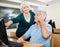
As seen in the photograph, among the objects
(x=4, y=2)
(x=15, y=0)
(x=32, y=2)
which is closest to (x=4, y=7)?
(x=4, y=2)

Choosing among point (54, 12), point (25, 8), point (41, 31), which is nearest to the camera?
point (41, 31)

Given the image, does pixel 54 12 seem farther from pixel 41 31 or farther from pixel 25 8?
pixel 41 31

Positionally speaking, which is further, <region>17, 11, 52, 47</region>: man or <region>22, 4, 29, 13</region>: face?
<region>22, 4, 29, 13</region>: face

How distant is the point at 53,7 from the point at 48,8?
0.23 meters

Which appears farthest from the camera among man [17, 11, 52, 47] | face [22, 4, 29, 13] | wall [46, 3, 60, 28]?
wall [46, 3, 60, 28]

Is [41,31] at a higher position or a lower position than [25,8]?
lower

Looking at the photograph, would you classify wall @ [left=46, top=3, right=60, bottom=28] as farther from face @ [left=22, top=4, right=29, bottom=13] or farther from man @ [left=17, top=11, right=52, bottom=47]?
man @ [left=17, top=11, right=52, bottom=47]

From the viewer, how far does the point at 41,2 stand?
190 inches

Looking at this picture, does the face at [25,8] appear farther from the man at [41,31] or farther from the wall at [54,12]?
the wall at [54,12]

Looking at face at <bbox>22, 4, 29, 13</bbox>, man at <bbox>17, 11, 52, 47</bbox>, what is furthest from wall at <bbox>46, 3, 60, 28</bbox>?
man at <bbox>17, 11, 52, 47</bbox>

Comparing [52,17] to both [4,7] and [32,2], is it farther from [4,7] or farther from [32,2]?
[4,7]

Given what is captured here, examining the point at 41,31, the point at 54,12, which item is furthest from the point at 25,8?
the point at 54,12

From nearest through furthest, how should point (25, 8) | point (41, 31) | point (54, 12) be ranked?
point (41, 31) → point (25, 8) → point (54, 12)

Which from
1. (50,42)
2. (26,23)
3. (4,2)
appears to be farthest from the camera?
(4,2)
